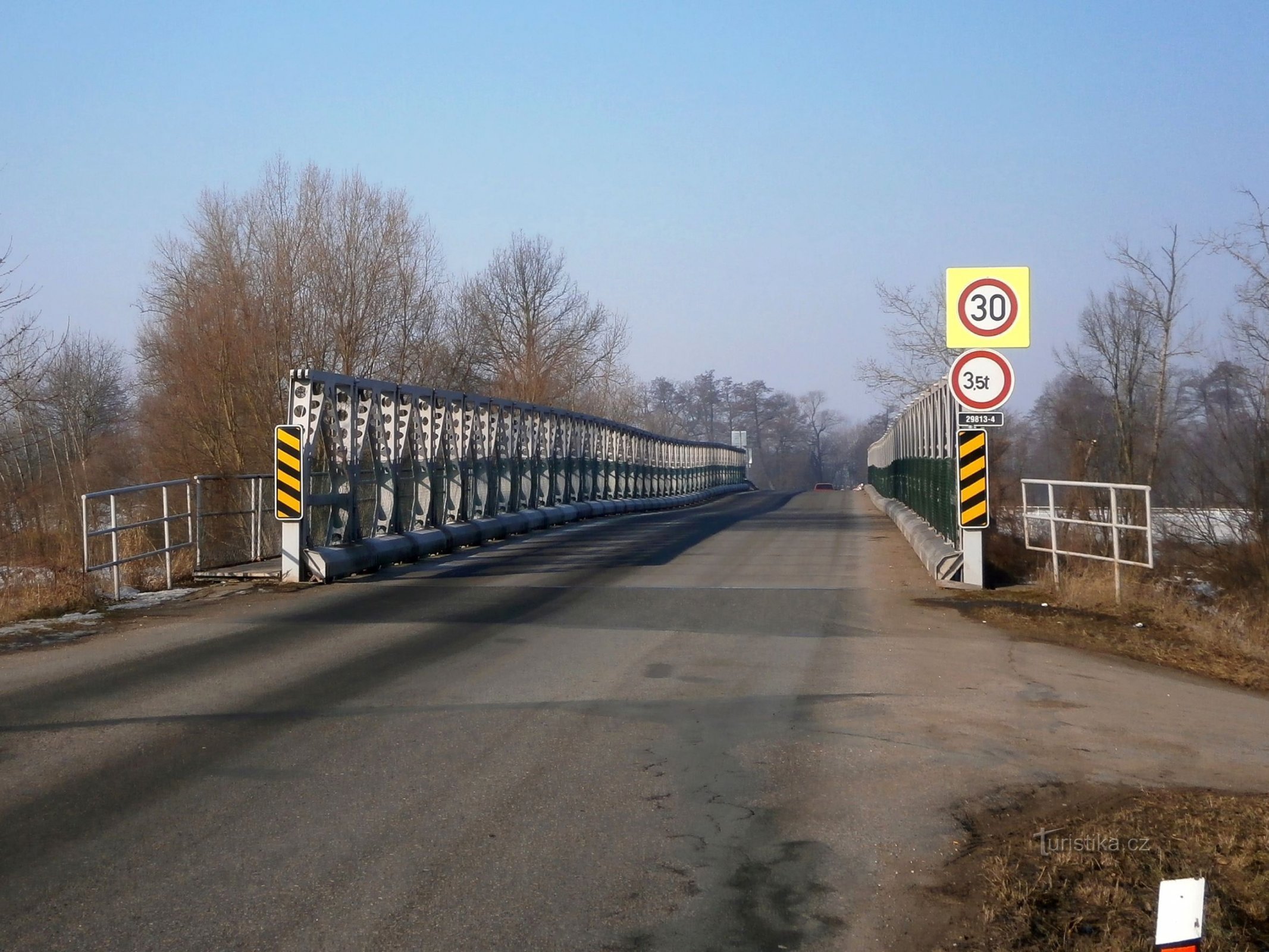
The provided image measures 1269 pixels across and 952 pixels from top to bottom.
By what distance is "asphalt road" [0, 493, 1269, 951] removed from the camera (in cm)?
416

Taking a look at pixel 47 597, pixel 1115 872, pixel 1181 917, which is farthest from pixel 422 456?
pixel 1181 917

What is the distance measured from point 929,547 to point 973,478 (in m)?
2.73

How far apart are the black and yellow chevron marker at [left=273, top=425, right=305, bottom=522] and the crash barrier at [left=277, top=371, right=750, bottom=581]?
0.05 ft

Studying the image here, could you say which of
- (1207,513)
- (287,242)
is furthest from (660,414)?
(1207,513)

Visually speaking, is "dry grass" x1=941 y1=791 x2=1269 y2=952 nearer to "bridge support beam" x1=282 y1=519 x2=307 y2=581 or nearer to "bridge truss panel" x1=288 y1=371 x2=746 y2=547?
"bridge support beam" x1=282 y1=519 x2=307 y2=581

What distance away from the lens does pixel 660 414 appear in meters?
116

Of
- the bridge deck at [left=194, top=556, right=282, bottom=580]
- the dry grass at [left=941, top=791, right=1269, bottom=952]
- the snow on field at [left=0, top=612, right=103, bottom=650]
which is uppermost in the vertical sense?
the bridge deck at [left=194, top=556, right=282, bottom=580]

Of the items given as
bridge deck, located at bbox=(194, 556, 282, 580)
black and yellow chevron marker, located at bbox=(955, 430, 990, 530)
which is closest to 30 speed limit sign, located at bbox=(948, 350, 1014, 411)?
black and yellow chevron marker, located at bbox=(955, 430, 990, 530)

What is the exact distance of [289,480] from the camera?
1395cm

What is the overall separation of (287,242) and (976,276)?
102ft

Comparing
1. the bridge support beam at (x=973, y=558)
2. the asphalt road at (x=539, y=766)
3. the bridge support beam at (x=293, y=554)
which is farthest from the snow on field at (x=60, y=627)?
the bridge support beam at (x=973, y=558)

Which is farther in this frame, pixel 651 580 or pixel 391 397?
pixel 391 397

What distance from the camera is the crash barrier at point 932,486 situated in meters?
14.0

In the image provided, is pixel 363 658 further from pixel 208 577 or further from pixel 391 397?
pixel 391 397
